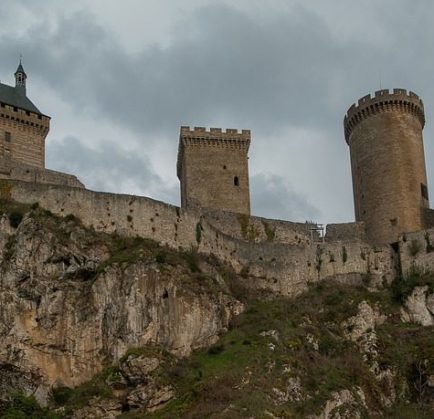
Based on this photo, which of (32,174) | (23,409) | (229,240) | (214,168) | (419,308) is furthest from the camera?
(214,168)

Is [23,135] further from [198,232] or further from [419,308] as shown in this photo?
[419,308]

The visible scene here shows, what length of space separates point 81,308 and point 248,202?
2035cm

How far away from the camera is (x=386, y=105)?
61062 millimetres

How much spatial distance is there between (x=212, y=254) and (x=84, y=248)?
8.27 meters

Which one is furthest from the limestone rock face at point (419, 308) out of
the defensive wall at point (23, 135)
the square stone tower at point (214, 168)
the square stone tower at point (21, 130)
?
the defensive wall at point (23, 135)

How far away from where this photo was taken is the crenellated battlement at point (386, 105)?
61.2 metres

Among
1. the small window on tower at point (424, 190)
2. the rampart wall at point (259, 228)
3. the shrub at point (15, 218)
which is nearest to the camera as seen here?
the shrub at point (15, 218)

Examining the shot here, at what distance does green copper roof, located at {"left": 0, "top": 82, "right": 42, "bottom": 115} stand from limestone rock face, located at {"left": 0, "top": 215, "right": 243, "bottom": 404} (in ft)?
45.4

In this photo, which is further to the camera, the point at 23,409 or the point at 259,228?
the point at 259,228

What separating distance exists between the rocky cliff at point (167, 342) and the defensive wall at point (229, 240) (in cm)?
105

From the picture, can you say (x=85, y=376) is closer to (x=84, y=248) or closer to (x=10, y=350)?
(x=10, y=350)

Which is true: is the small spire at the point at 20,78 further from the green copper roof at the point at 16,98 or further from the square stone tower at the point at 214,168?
the square stone tower at the point at 214,168

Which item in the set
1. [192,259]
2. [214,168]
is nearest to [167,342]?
[192,259]

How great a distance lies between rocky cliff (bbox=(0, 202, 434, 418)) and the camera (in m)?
41.2
